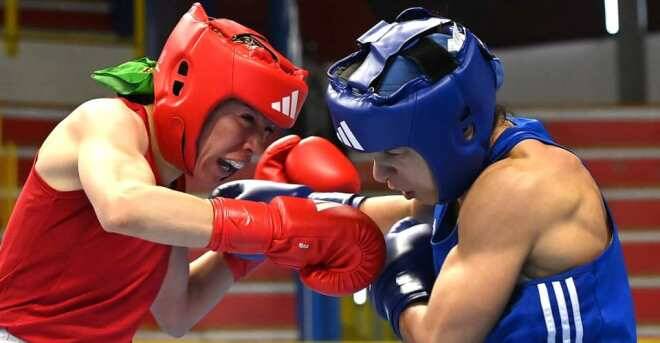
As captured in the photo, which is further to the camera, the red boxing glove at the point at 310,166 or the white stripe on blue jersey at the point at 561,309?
the red boxing glove at the point at 310,166

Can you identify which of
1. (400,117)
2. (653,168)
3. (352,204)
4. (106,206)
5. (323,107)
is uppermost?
(400,117)

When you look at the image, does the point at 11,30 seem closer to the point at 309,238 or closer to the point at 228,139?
the point at 228,139

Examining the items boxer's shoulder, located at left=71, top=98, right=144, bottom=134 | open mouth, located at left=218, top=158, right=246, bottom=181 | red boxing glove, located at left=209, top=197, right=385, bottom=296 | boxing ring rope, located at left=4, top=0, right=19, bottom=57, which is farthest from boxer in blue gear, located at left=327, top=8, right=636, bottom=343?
boxing ring rope, located at left=4, top=0, right=19, bottom=57

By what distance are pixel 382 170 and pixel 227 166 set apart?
1.22ft

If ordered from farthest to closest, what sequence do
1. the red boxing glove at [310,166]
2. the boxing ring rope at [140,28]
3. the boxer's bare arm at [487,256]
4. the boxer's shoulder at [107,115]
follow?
the boxing ring rope at [140,28], the red boxing glove at [310,166], the boxer's shoulder at [107,115], the boxer's bare arm at [487,256]

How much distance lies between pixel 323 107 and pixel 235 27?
14.3 ft

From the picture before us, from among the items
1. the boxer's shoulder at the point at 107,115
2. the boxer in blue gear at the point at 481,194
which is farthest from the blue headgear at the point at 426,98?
the boxer's shoulder at the point at 107,115

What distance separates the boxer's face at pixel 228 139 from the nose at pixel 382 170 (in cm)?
29

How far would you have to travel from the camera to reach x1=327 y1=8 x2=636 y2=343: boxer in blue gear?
1982 millimetres

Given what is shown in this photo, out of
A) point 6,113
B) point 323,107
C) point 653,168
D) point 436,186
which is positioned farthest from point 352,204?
point 653,168

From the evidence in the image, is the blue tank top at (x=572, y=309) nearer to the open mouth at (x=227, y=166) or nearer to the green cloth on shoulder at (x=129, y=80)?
the open mouth at (x=227, y=166)

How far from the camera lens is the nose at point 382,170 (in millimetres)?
2133

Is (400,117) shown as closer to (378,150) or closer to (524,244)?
(378,150)

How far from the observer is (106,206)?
6.57 feet
